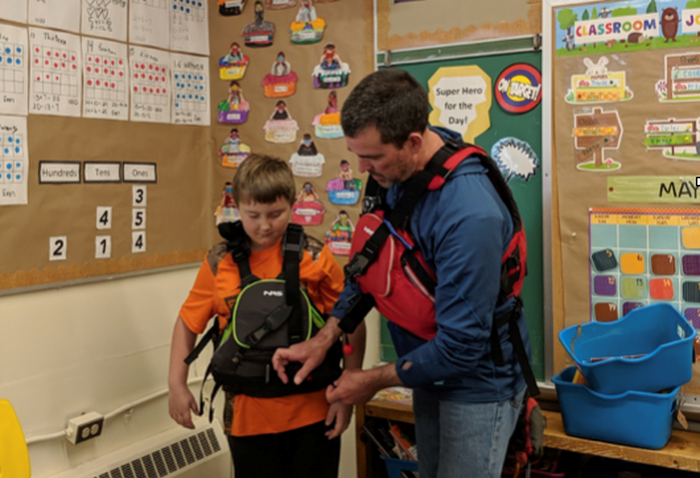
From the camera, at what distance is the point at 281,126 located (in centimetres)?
253

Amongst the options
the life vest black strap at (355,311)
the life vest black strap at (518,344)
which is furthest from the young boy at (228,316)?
the life vest black strap at (518,344)

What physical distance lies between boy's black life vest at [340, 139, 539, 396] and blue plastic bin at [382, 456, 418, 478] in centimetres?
81

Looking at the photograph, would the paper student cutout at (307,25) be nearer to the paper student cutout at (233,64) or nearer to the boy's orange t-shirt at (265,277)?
the paper student cutout at (233,64)

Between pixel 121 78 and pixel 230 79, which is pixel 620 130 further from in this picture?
pixel 121 78

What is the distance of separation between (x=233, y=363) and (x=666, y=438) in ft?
4.10

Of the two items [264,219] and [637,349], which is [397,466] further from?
[264,219]

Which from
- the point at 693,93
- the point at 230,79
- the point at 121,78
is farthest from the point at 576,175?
the point at 121,78

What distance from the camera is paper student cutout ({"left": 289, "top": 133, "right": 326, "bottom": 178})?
97.1 inches

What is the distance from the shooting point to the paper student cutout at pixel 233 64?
102 inches

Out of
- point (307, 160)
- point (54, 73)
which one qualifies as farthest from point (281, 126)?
point (54, 73)

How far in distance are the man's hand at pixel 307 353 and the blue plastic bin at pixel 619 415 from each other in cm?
75

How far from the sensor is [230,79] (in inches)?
103

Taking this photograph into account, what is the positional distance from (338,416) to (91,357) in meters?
1.06

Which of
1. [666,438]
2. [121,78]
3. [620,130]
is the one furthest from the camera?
[121,78]
